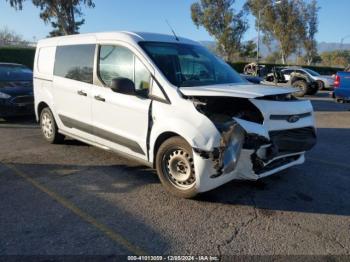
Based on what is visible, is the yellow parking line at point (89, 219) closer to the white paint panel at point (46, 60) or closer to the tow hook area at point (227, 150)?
the tow hook area at point (227, 150)

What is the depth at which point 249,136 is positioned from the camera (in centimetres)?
417

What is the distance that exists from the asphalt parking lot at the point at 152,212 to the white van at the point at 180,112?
367mm

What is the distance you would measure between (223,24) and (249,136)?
144 ft

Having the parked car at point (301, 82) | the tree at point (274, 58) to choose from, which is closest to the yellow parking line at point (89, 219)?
the parked car at point (301, 82)

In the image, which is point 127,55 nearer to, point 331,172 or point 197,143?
point 197,143

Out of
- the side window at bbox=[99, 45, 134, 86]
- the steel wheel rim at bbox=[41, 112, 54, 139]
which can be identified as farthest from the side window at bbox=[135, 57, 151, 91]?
the steel wheel rim at bbox=[41, 112, 54, 139]

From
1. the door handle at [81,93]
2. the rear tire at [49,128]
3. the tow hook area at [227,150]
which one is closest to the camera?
the tow hook area at [227,150]

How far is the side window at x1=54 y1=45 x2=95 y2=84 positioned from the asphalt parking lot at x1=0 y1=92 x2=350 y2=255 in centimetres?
139

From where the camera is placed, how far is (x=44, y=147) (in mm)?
6934

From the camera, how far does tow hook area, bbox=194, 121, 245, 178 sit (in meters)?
4.06

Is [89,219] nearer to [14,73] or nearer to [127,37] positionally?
[127,37]

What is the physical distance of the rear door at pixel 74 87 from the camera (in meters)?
5.76

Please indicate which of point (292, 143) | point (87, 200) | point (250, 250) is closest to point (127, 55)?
point (87, 200)

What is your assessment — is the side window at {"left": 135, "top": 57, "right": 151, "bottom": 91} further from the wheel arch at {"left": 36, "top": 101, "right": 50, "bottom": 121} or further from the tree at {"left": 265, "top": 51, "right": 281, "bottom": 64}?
the tree at {"left": 265, "top": 51, "right": 281, "bottom": 64}
